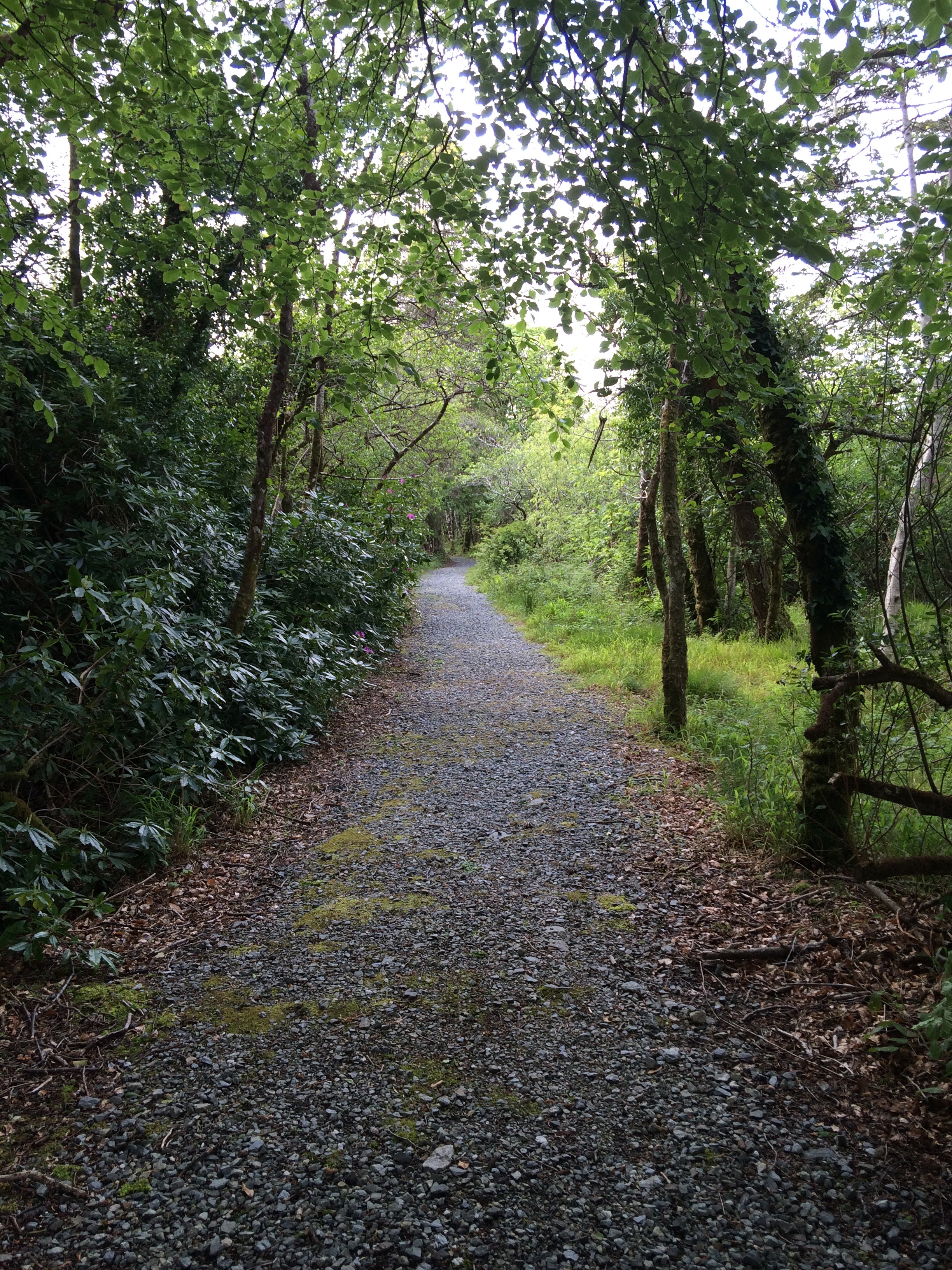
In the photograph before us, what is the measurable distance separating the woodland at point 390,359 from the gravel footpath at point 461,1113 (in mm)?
724

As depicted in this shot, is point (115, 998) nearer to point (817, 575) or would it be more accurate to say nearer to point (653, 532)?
point (817, 575)

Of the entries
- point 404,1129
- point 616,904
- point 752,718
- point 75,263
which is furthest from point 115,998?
point 75,263

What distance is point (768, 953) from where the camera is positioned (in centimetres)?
334

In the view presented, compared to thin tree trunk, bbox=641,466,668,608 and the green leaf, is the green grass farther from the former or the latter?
the green leaf

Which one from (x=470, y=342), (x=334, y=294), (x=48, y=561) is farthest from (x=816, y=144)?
(x=470, y=342)

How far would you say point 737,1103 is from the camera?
2.49 meters

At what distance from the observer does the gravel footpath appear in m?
2.00

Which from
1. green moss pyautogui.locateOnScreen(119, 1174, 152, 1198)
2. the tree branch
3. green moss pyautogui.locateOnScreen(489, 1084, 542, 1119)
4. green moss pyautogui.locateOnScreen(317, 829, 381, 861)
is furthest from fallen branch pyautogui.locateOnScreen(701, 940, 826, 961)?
green moss pyautogui.locateOnScreen(119, 1174, 152, 1198)

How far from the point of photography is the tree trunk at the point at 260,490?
602cm

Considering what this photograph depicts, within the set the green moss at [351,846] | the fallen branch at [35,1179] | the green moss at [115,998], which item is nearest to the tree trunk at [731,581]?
the green moss at [351,846]

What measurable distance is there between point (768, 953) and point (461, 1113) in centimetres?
169

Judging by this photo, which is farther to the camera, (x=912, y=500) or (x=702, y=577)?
(x=702, y=577)

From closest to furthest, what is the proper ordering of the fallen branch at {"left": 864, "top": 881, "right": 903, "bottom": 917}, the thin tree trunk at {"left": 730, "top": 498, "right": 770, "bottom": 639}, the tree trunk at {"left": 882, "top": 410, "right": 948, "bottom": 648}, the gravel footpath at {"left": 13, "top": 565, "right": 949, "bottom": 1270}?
the gravel footpath at {"left": 13, "top": 565, "right": 949, "bottom": 1270} → the tree trunk at {"left": 882, "top": 410, "right": 948, "bottom": 648} → the fallen branch at {"left": 864, "top": 881, "right": 903, "bottom": 917} → the thin tree trunk at {"left": 730, "top": 498, "right": 770, "bottom": 639}

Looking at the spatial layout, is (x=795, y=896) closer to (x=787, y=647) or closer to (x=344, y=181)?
(x=344, y=181)
